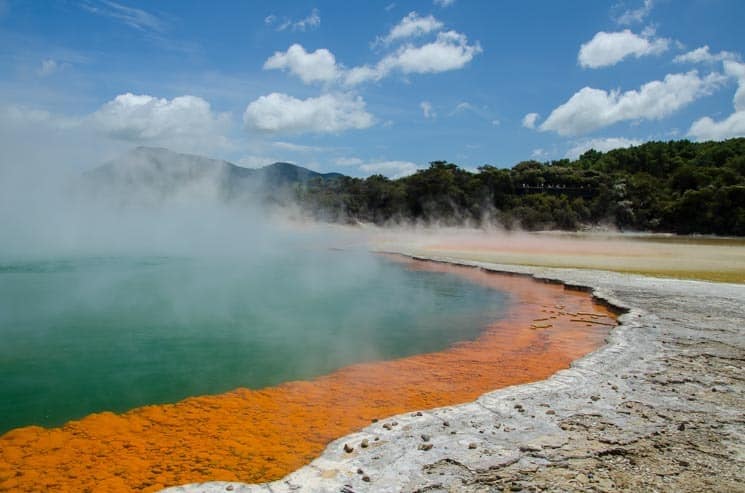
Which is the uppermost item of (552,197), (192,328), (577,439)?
(552,197)

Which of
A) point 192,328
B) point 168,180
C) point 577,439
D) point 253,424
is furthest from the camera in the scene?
point 168,180

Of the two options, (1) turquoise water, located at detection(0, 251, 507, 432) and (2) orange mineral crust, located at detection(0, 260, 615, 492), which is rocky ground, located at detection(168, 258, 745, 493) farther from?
(1) turquoise water, located at detection(0, 251, 507, 432)

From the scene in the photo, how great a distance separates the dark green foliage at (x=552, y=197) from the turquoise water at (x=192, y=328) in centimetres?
3890

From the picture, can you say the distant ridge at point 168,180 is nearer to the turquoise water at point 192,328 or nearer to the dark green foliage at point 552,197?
the dark green foliage at point 552,197

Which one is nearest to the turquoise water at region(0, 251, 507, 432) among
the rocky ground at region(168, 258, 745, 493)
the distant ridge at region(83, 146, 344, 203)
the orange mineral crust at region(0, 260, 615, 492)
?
the orange mineral crust at region(0, 260, 615, 492)

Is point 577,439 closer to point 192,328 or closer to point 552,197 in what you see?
point 192,328

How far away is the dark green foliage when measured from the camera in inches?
1957

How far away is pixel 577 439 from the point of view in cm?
444

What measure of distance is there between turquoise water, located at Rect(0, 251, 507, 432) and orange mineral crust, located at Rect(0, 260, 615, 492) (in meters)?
0.56

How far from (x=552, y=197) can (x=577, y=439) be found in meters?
58.2

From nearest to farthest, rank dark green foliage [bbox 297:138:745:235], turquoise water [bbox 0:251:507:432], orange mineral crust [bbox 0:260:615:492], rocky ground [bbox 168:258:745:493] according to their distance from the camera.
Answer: rocky ground [bbox 168:258:745:493] → orange mineral crust [bbox 0:260:615:492] → turquoise water [bbox 0:251:507:432] → dark green foliage [bbox 297:138:745:235]

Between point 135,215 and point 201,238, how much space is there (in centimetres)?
1492

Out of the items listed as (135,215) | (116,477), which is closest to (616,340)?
(116,477)

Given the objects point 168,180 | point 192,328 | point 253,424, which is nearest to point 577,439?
point 253,424
